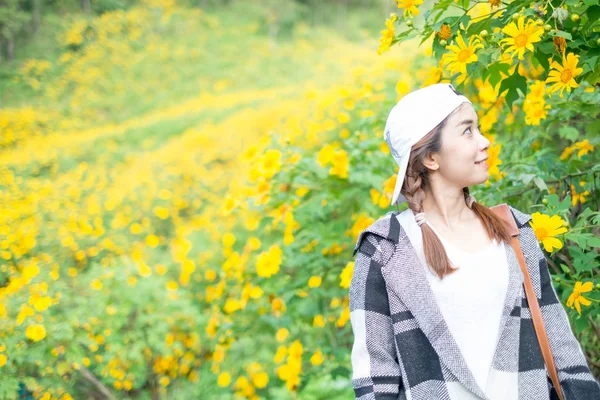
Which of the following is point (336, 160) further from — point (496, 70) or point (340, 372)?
point (496, 70)

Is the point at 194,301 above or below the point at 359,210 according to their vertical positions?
below

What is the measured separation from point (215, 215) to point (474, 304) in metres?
3.12

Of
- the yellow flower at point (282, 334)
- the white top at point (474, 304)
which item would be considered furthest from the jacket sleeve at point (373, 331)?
the yellow flower at point (282, 334)

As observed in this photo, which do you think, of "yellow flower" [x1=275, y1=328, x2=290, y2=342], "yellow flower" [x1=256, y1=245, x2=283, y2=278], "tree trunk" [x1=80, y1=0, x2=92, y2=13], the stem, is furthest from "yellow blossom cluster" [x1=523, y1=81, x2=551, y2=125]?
"tree trunk" [x1=80, y1=0, x2=92, y2=13]

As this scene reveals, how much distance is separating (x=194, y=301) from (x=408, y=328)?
234 centimetres

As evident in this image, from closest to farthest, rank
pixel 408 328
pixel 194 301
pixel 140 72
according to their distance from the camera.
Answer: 1. pixel 408 328
2. pixel 194 301
3. pixel 140 72

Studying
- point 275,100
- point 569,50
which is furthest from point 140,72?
point 569,50

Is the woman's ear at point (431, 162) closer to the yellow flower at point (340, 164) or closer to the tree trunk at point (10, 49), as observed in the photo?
the yellow flower at point (340, 164)

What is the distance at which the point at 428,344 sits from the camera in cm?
122

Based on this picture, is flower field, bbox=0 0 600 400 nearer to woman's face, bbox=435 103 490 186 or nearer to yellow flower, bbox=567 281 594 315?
yellow flower, bbox=567 281 594 315

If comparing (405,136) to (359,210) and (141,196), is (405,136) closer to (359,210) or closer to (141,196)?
(359,210)

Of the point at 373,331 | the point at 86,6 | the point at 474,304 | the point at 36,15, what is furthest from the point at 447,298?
the point at 86,6

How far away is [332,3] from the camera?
10.5 metres

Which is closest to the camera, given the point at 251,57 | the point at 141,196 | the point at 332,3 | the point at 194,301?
the point at 194,301
